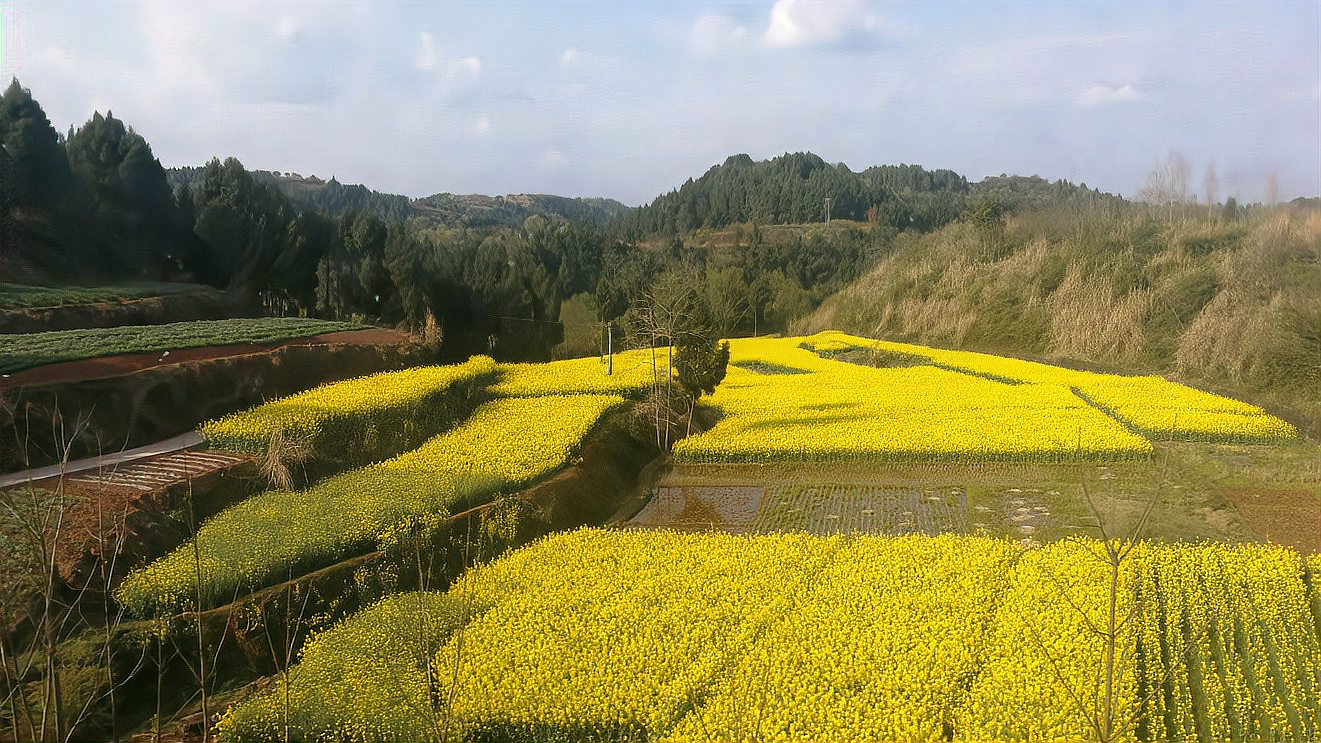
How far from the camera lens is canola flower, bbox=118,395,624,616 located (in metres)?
9.77

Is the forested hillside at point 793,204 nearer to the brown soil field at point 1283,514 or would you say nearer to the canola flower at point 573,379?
the canola flower at point 573,379

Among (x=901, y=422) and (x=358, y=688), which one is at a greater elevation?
(x=901, y=422)

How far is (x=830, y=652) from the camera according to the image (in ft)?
30.1

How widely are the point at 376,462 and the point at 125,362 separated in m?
5.13

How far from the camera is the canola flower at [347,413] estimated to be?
14148 mm

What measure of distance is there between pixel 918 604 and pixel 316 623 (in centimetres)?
774

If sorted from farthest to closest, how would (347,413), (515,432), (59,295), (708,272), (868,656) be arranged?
(708,272) < (59,295) < (515,432) < (347,413) < (868,656)

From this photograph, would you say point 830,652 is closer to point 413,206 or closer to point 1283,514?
point 1283,514

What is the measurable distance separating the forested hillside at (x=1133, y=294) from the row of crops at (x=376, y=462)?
17990 mm

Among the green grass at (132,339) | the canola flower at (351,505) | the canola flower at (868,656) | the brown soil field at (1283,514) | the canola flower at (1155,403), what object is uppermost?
the green grass at (132,339)

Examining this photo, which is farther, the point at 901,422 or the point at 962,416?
the point at 962,416

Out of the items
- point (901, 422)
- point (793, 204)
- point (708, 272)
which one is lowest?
point (901, 422)

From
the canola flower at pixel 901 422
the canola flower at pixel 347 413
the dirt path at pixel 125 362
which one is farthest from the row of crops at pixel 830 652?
the dirt path at pixel 125 362

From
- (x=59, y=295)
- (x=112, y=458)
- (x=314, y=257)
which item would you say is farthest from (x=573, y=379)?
(x=314, y=257)
